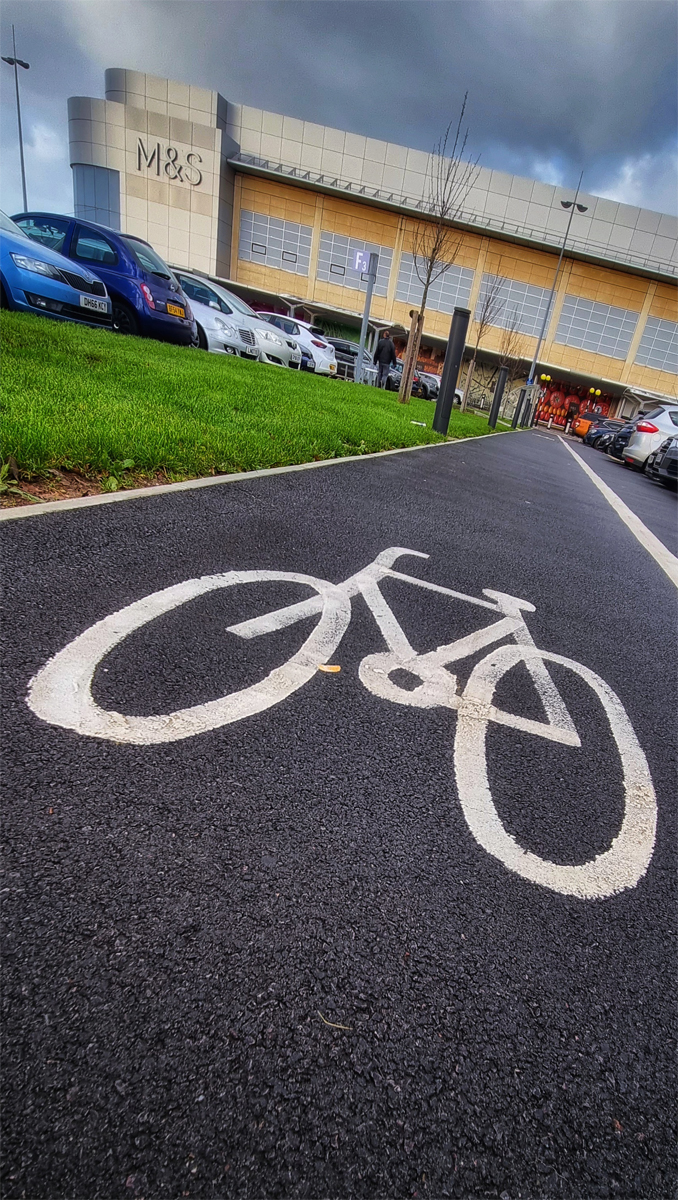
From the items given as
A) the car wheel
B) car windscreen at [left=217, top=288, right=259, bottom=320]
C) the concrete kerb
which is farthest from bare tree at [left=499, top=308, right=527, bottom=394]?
the concrete kerb

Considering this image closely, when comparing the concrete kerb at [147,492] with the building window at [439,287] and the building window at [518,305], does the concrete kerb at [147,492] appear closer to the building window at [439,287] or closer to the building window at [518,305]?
the building window at [439,287]

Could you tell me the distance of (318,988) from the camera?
1045 mm

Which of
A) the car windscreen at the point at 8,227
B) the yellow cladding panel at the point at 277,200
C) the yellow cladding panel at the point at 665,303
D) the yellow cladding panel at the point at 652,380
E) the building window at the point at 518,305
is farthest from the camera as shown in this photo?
the yellow cladding panel at the point at 652,380

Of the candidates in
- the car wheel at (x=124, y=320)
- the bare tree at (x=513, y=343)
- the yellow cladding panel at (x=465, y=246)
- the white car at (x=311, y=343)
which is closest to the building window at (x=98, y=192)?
the yellow cladding panel at (x=465, y=246)

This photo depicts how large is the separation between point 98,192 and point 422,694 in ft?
180

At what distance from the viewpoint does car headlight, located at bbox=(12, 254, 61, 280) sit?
7719 millimetres

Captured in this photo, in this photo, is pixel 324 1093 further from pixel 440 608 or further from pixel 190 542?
pixel 190 542

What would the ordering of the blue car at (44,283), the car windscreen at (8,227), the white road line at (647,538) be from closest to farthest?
the white road line at (647,538) < the car windscreen at (8,227) < the blue car at (44,283)

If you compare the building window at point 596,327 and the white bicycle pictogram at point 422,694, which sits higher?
the building window at point 596,327

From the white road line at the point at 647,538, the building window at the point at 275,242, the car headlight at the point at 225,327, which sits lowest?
the white road line at the point at 647,538

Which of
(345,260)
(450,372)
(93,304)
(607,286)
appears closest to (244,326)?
(93,304)

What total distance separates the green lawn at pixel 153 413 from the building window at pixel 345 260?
40819mm

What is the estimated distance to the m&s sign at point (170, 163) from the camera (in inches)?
1626

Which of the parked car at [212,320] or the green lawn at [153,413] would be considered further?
the parked car at [212,320]
